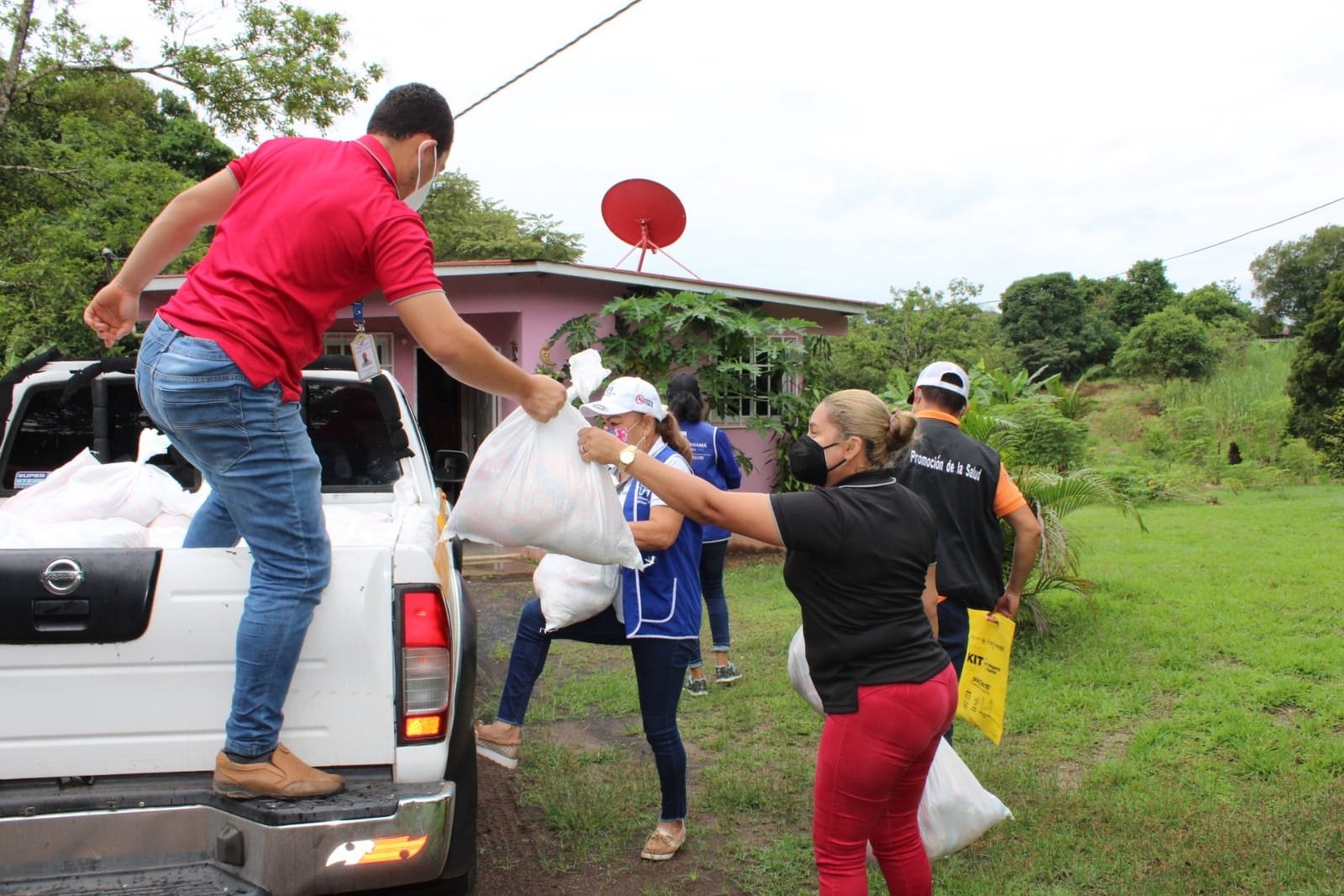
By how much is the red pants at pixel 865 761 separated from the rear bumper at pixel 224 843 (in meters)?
1.06

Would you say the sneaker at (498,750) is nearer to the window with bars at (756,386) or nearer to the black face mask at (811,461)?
the black face mask at (811,461)

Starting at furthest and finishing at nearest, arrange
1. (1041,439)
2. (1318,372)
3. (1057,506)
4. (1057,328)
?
(1057,328) < (1318,372) < (1041,439) < (1057,506)

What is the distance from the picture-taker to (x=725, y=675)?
5941 mm

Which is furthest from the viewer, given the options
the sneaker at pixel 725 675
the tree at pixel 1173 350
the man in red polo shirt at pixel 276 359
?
the tree at pixel 1173 350

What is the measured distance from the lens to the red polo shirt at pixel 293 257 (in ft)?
7.74

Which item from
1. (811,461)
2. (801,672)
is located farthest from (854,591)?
(801,672)

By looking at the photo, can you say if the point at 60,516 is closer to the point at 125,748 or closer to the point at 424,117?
the point at 125,748

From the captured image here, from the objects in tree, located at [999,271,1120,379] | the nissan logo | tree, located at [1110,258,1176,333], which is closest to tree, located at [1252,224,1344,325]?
tree, located at [1110,258,1176,333]

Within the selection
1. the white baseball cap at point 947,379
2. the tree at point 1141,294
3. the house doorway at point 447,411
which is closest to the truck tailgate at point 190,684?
the white baseball cap at point 947,379

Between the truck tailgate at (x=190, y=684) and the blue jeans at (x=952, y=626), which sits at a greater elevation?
the truck tailgate at (x=190, y=684)

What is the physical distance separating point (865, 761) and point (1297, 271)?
165 ft

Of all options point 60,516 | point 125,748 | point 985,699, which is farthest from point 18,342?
point 985,699

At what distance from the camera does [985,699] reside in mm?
3836

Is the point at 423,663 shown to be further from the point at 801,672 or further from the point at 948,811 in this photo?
the point at 948,811
